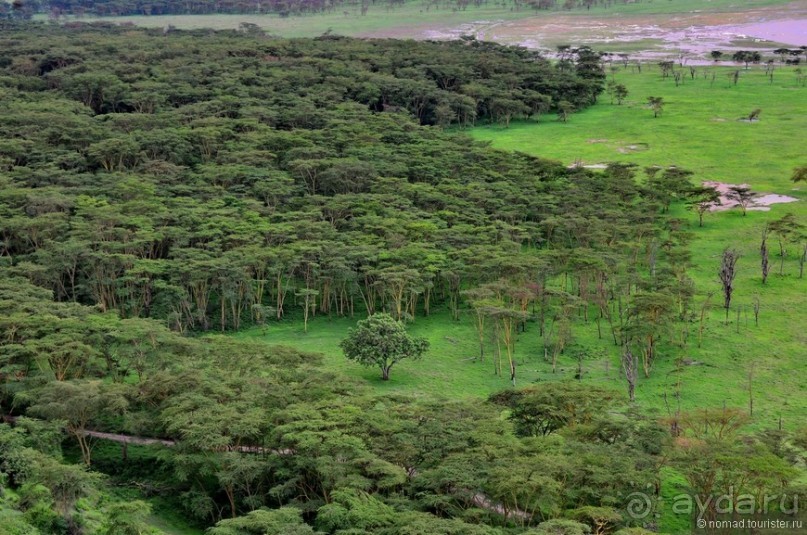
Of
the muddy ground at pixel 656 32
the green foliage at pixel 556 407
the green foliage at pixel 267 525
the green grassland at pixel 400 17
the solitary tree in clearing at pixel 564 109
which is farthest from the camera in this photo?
the green grassland at pixel 400 17

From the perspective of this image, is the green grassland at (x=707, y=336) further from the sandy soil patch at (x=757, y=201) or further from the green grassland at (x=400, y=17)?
the green grassland at (x=400, y=17)

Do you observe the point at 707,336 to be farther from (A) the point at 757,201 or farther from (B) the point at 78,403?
(B) the point at 78,403

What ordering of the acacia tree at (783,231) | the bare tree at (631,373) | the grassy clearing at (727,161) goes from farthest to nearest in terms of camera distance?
the acacia tree at (783,231)
the grassy clearing at (727,161)
the bare tree at (631,373)

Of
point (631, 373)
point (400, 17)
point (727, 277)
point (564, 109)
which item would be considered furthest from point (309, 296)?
point (400, 17)

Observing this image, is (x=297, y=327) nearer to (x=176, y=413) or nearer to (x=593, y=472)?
(x=176, y=413)

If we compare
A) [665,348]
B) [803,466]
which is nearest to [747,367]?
[665,348]

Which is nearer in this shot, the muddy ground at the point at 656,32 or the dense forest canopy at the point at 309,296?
the dense forest canopy at the point at 309,296

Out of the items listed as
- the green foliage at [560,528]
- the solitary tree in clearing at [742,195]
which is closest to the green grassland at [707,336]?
the solitary tree in clearing at [742,195]

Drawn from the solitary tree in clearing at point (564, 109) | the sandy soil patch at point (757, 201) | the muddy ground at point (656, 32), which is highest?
the muddy ground at point (656, 32)
